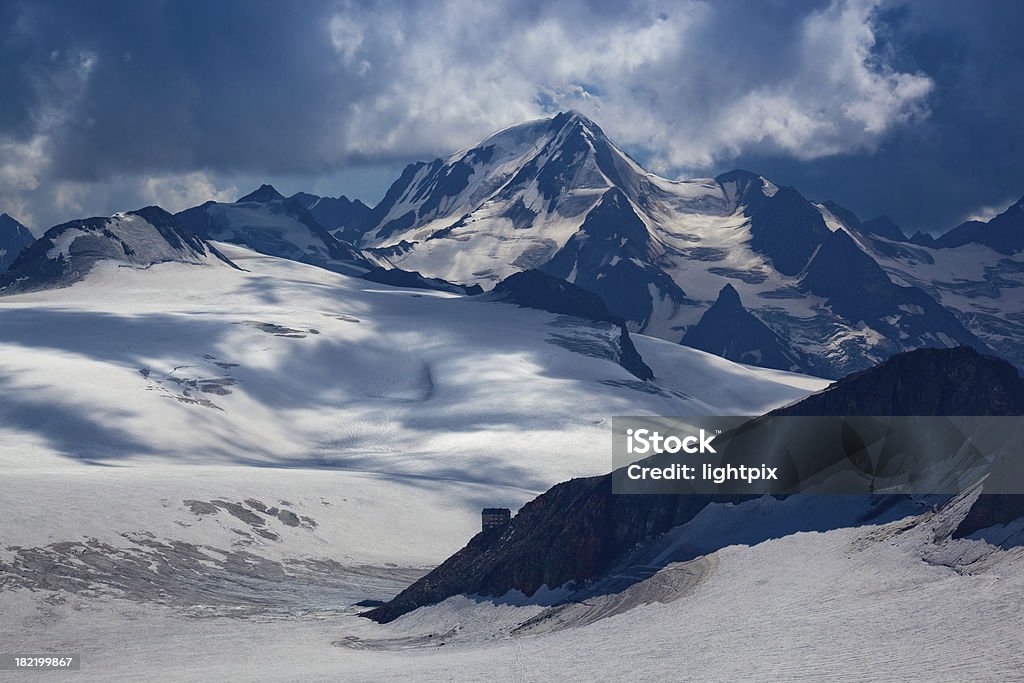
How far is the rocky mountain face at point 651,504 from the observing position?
89.1 metres

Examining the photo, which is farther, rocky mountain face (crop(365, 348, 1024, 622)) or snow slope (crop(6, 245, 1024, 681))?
rocky mountain face (crop(365, 348, 1024, 622))

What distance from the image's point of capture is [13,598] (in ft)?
323

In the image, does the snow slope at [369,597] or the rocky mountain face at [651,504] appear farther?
the rocky mountain face at [651,504]

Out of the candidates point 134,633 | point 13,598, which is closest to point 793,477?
point 134,633

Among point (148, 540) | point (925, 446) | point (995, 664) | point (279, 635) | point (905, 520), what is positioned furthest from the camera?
point (148, 540)

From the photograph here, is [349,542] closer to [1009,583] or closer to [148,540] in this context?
[148,540]

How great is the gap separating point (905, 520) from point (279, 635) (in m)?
45.6

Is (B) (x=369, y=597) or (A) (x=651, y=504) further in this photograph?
(B) (x=369, y=597)

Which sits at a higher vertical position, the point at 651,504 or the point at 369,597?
the point at 651,504

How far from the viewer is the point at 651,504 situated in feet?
303

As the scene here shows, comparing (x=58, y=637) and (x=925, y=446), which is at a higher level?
(x=925, y=446)

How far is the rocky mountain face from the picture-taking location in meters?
89.1

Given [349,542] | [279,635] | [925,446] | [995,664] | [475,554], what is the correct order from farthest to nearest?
[349,542] < [475,554] < [279,635] < [925,446] < [995,664]

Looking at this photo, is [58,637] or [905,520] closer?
[905,520]
